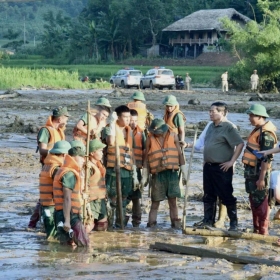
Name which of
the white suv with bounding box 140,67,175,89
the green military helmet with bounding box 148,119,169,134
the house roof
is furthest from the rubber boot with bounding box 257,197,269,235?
the house roof

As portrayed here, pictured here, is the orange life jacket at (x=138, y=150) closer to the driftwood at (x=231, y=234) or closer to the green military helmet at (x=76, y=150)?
the driftwood at (x=231, y=234)

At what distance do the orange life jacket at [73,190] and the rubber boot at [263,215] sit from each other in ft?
7.34

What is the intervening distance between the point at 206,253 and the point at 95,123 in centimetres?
278

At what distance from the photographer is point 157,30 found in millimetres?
90500

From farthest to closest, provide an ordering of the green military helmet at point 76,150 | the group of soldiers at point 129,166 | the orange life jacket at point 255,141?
the orange life jacket at point 255,141 < the group of soldiers at point 129,166 < the green military helmet at point 76,150

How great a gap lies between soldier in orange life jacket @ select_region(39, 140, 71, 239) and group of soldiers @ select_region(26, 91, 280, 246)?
0.01 m

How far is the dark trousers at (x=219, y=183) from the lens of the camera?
34.7 ft

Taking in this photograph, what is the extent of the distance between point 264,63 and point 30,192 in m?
39.0

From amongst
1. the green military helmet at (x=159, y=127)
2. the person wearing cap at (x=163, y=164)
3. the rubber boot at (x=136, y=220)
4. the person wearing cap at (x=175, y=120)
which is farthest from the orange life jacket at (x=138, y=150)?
the rubber boot at (x=136, y=220)

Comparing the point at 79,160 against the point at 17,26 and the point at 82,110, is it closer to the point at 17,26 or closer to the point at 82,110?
the point at 82,110

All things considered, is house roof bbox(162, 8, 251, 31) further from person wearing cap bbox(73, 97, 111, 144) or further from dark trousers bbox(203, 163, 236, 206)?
dark trousers bbox(203, 163, 236, 206)

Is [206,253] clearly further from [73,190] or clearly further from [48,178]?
[48,178]

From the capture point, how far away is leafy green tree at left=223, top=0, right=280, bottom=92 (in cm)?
5109

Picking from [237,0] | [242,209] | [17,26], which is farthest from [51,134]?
[17,26]
